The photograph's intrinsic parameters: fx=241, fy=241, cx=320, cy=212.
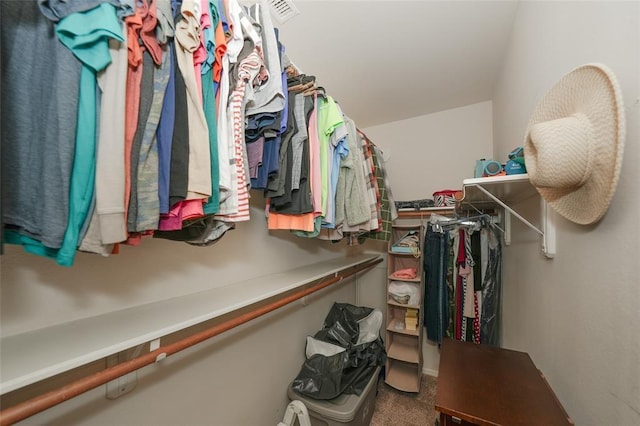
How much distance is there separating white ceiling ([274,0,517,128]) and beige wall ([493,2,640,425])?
293 mm

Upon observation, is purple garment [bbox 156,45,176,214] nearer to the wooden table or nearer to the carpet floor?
the wooden table

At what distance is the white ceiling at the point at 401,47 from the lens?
1.21 metres

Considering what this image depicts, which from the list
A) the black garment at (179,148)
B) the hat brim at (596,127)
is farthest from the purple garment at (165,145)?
the hat brim at (596,127)

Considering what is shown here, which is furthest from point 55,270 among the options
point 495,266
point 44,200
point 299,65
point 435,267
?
point 495,266

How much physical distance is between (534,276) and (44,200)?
1.56 meters

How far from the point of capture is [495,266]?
167 cm

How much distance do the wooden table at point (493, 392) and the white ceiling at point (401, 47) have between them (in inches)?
63.8

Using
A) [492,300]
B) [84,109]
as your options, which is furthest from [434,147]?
[84,109]

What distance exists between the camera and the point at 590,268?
0.62m

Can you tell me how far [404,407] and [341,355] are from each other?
80 centimetres

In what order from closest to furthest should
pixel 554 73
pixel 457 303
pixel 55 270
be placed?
pixel 55 270, pixel 554 73, pixel 457 303

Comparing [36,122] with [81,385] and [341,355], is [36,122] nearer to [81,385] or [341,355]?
[81,385]

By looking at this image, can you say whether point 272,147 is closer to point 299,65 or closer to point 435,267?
point 299,65

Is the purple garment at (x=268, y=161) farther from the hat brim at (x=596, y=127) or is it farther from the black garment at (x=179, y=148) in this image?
the hat brim at (x=596, y=127)
